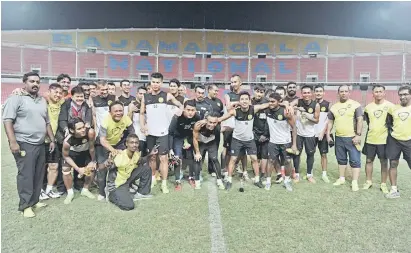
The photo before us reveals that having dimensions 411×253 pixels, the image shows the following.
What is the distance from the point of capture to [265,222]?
3953 mm

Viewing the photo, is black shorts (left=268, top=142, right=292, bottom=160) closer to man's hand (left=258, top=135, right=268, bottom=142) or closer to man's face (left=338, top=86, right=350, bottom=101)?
man's hand (left=258, top=135, right=268, bottom=142)

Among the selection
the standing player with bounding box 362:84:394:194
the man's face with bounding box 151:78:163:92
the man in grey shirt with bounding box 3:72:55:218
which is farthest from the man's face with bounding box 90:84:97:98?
the standing player with bounding box 362:84:394:194

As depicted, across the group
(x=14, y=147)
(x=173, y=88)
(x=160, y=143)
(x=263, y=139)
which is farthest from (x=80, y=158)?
(x=263, y=139)

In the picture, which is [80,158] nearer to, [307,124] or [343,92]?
[307,124]

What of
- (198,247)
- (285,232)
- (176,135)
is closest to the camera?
(198,247)

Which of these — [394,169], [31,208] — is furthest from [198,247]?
[394,169]

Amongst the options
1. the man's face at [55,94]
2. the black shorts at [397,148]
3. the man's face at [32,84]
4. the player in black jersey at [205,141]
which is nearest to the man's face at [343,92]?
the black shorts at [397,148]

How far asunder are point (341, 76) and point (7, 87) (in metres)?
32.0

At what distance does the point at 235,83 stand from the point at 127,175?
2634mm

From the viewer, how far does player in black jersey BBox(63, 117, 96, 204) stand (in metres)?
4.68

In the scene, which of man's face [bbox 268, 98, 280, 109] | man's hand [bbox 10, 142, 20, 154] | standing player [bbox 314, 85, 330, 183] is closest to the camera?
man's hand [bbox 10, 142, 20, 154]

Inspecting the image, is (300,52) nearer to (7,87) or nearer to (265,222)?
(7,87)

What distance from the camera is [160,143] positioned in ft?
17.7

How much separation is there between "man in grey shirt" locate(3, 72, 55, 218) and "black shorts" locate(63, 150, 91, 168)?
522 mm
